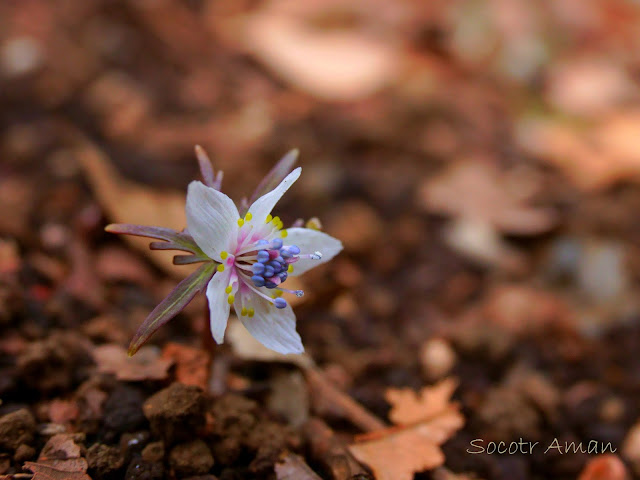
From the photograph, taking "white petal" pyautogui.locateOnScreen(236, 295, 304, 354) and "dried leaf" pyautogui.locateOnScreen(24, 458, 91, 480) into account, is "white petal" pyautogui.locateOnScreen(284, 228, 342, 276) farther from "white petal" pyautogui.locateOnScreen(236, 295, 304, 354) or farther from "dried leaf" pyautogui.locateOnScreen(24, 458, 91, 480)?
"dried leaf" pyautogui.locateOnScreen(24, 458, 91, 480)

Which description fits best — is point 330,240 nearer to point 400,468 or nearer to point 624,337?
point 400,468

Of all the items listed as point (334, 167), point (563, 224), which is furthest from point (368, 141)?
point (563, 224)

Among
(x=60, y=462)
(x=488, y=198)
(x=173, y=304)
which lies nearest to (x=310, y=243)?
(x=173, y=304)

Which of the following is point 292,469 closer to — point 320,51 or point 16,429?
point 16,429

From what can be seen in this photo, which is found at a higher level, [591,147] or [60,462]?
[591,147]

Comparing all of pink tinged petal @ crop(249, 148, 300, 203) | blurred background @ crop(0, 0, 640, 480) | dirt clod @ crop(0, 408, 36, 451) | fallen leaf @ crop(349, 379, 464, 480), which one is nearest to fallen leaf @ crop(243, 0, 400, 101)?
blurred background @ crop(0, 0, 640, 480)

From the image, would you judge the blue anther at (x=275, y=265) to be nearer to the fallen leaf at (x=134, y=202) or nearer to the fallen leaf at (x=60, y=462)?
the fallen leaf at (x=60, y=462)
